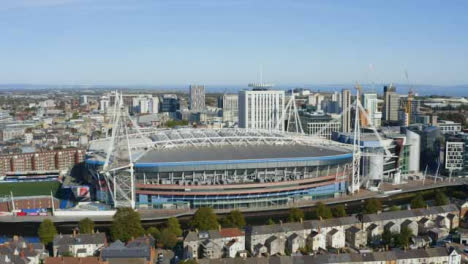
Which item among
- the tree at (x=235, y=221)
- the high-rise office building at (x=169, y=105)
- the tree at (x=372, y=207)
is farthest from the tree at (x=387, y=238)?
the high-rise office building at (x=169, y=105)

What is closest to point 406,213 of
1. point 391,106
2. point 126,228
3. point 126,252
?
point 126,228

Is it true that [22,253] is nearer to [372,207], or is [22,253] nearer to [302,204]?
[302,204]

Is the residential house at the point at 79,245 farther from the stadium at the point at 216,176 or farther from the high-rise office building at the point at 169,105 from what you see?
the high-rise office building at the point at 169,105

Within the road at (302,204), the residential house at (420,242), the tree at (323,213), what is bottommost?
the road at (302,204)

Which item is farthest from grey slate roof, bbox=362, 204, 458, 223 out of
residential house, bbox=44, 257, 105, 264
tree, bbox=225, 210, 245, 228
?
residential house, bbox=44, 257, 105, 264

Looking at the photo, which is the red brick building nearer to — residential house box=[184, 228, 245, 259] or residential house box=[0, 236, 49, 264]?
residential house box=[0, 236, 49, 264]

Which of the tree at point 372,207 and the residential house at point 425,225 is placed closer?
the residential house at point 425,225
